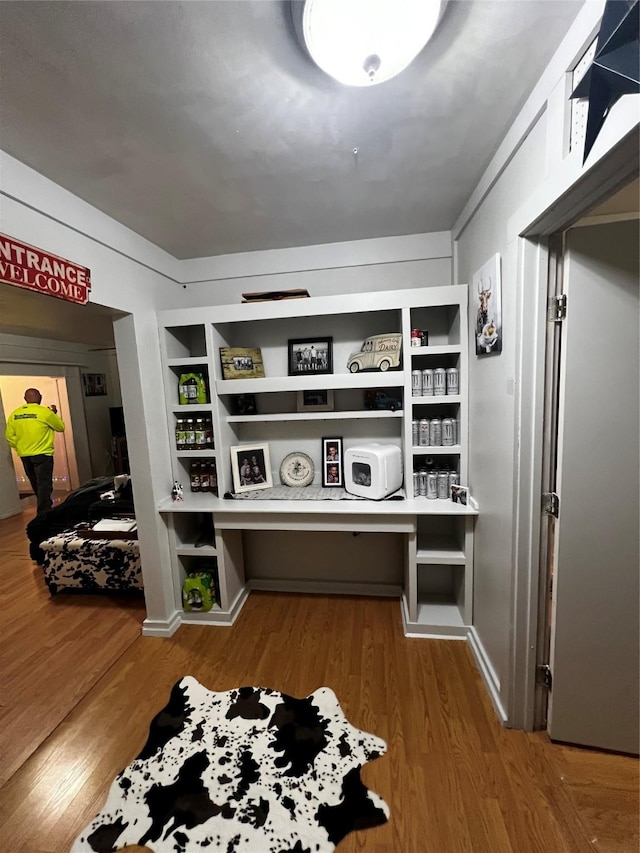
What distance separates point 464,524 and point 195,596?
5.89 feet

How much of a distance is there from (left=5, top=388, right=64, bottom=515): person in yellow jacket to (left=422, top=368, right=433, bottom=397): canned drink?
451 cm

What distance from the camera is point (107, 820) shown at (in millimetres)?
1236

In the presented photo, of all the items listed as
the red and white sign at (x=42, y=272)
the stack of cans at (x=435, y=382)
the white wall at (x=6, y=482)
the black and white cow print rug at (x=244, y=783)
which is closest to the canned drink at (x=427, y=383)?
the stack of cans at (x=435, y=382)

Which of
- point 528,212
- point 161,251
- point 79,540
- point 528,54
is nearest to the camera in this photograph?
point 528,54

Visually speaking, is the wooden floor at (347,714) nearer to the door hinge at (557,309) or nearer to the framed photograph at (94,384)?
the door hinge at (557,309)

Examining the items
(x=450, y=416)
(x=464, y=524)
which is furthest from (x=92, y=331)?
(x=464, y=524)

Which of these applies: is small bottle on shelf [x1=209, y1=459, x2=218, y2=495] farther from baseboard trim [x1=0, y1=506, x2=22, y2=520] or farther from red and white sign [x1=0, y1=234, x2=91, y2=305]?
baseboard trim [x1=0, y1=506, x2=22, y2=520]

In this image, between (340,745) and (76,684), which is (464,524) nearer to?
(340,745)

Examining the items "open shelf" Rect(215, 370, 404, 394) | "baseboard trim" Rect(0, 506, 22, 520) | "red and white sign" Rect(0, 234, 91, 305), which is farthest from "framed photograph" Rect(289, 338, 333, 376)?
"baseboard trim" Rect(0, 506, 22, 520)

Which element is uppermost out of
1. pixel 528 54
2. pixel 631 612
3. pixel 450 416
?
pixel 528 54

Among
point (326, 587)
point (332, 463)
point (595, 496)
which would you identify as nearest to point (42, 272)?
point (332, 463)

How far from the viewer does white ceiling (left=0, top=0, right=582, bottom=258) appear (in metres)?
0.88

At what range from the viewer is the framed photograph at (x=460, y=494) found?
196cm

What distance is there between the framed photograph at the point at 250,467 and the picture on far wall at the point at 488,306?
1524mm
